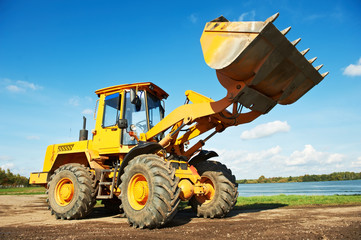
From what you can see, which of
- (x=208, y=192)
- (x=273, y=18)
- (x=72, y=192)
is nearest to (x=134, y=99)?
(x=208, y=192)

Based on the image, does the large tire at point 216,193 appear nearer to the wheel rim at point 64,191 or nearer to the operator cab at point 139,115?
the operator cab at point 139,115

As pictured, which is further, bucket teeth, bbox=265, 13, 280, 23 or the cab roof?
the cab roof

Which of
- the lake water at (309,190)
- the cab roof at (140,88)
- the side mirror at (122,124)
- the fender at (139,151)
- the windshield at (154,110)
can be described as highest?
the cab roof at (140,88)

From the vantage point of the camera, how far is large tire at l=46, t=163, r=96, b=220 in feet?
23.8

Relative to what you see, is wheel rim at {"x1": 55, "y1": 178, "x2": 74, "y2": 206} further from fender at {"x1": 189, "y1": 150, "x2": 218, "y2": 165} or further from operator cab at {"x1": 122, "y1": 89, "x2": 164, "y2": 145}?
fender at {"x1": 189, "y1": 150, "x2": 218, "y2": 165}

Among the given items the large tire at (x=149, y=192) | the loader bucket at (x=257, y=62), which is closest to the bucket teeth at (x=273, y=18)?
the loader bucket at (x=257, y=62)

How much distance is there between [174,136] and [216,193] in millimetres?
1905

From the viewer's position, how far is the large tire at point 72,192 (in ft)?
23.8

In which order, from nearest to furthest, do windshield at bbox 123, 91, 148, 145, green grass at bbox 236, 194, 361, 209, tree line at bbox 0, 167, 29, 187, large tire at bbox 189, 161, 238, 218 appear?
large tire at bbox 189, 161, 238, 218 < windshield at bbox 123, 91, 148, 145 < green grass at bbox 236, 194, 361, 209 < tree line at bbox 0, 167, 29, 187

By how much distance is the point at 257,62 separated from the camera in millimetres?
5484

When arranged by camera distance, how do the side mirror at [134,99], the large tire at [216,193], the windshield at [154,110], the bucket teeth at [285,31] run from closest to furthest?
the bucket teeth at [285,31]
the side mirror at [134,99]
the large tire at [216,193]
the windshield at [154,110]

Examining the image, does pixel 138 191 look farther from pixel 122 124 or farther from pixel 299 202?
pixel 299 202

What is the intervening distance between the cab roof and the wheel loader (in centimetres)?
3

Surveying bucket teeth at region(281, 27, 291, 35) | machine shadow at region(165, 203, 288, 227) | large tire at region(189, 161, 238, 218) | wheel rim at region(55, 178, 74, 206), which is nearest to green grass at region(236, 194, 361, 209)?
machine shadow at region(165, 203, 288, 227)
